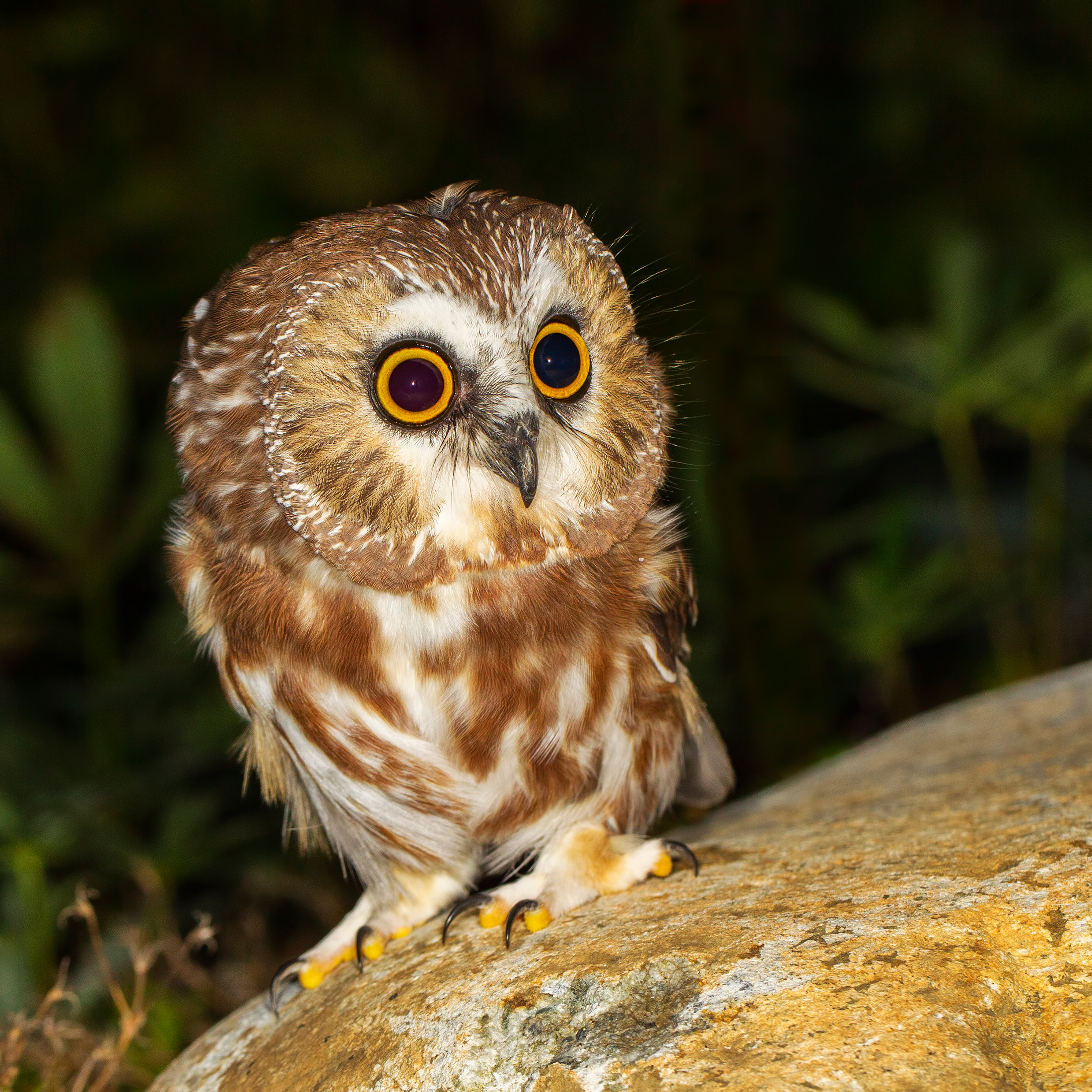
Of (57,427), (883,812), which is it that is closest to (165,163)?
(57,427)

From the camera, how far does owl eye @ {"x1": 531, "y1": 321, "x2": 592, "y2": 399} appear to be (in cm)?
173

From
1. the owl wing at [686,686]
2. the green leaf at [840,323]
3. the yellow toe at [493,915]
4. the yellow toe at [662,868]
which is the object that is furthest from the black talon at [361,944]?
the green leaf at [840,323]

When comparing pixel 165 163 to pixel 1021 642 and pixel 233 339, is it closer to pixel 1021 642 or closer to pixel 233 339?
pixel 233 339

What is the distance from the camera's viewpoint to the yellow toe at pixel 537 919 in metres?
1.87

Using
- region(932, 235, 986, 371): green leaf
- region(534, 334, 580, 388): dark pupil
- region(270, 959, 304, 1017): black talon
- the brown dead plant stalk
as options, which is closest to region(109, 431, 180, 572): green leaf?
the brown dead plant stalk

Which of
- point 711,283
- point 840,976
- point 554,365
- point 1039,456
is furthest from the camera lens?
point 1039,456

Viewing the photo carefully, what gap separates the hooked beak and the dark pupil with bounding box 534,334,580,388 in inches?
4.0

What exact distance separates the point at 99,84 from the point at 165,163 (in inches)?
25.6

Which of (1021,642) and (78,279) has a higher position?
(78,279)

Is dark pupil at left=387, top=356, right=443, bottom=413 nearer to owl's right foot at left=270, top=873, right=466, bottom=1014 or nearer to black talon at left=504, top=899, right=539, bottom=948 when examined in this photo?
black talon at left=504, top=899, right=539, bottom=948

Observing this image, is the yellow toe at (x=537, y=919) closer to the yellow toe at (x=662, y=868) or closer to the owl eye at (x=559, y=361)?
the yellow toe at (x=662, y=868)

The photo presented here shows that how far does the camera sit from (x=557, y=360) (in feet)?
5.72

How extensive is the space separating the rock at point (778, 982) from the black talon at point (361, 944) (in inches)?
1.3

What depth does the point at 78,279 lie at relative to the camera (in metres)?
4.51
